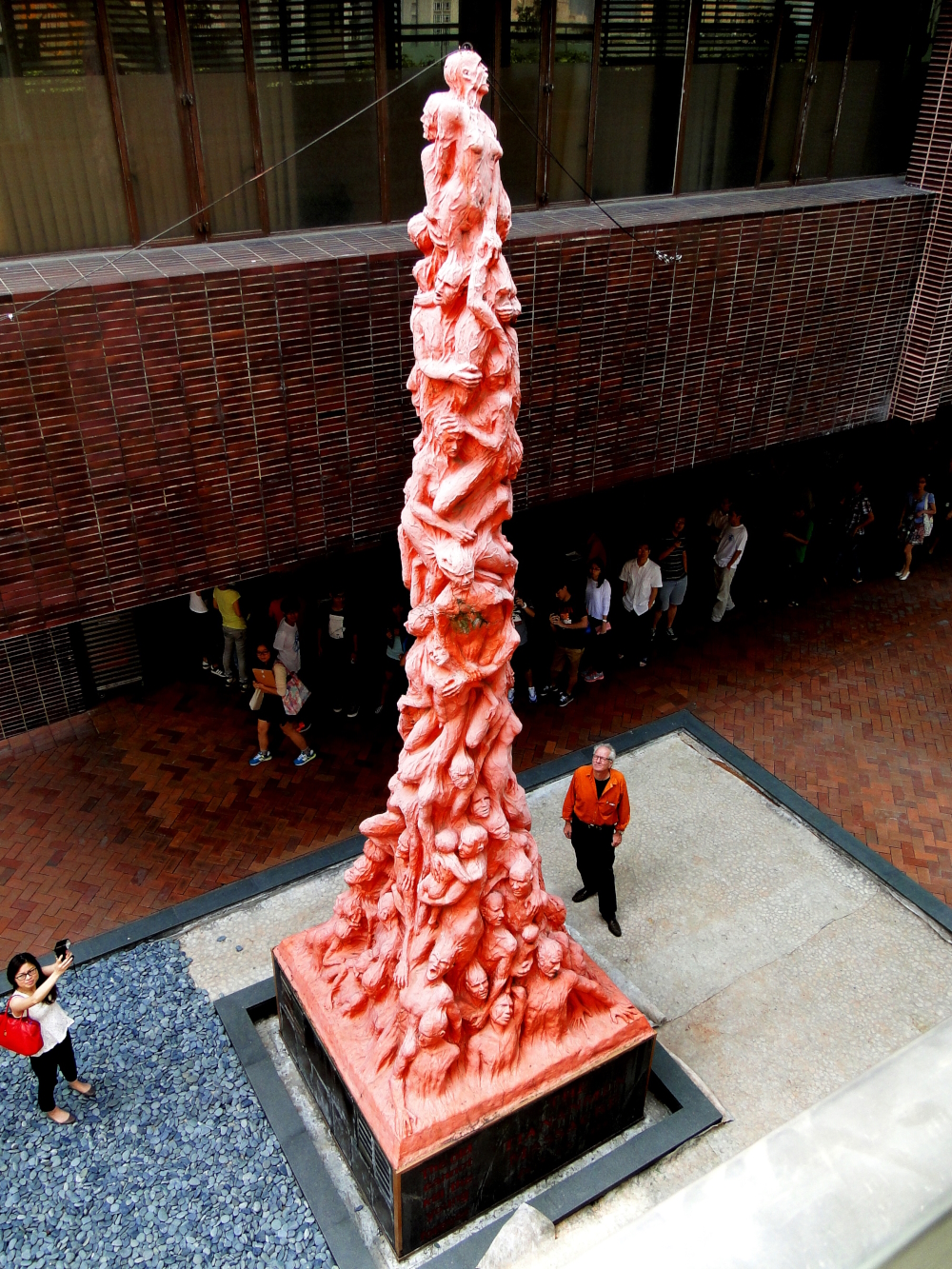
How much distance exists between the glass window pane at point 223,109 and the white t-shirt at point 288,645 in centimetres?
348

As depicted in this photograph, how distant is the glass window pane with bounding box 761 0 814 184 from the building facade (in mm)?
28

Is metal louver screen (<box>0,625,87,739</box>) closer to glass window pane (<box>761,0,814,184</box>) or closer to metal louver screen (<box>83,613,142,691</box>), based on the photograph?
metal louver screen (<box>83,613,142,691</box>)

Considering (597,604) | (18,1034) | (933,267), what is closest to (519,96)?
(933,267)

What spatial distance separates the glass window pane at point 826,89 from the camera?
29.9ft

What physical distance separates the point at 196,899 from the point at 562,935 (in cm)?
324

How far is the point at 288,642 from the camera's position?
9.49m

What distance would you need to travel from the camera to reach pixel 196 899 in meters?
8.05

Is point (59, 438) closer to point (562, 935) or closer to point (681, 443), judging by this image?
point (562, 935)

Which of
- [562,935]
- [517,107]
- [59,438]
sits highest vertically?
[517,107]

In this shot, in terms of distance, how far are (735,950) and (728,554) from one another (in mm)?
4960

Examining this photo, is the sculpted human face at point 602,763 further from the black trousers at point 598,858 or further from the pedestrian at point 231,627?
the pedestrian at point 231,627

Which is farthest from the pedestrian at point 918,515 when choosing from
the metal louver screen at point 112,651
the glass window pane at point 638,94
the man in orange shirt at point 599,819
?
the metal louver screen at point 112,651

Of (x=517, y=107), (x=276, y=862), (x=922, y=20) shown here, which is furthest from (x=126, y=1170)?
(x=922, y=20)

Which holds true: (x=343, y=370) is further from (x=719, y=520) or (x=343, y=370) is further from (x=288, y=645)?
(x=719, y=520)
